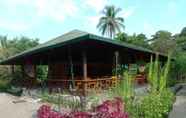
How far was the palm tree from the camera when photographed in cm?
5484

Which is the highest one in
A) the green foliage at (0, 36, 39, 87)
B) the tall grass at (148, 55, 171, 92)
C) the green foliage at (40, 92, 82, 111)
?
the green foliage at (0, 36, 39, 87)

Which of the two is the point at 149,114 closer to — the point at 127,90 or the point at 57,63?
the point at 127,90

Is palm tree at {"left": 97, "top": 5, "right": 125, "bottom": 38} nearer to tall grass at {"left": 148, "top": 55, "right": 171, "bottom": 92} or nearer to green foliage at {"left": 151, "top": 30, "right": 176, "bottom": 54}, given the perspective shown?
green foliage at {"left": 151, "top": 30, "right": 176, "bottom": 54}

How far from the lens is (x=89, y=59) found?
2173 centimetres

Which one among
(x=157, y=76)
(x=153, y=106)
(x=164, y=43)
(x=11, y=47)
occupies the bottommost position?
(x=153, y=106)

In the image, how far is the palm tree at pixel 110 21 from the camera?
54.8m

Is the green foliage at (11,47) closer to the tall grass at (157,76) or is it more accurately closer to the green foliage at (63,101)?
the green foliage at (63,101)

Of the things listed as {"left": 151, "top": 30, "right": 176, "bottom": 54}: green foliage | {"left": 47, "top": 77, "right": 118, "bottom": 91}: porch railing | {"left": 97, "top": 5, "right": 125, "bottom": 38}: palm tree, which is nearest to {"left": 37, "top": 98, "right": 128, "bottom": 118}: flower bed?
{"left": 47, "top": 77, "right": 118, "bottom": 91}: porch railing

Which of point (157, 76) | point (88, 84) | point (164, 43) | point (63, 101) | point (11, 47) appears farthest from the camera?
point (11, 47)

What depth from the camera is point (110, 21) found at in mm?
54625

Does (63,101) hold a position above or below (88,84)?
below

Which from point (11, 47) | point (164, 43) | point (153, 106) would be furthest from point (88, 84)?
point (11, 47)

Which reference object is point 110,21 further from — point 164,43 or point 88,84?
point 88,84

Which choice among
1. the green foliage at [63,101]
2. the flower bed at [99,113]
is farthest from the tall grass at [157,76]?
the flower bed at [99,113]
